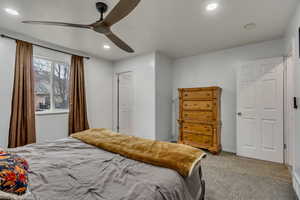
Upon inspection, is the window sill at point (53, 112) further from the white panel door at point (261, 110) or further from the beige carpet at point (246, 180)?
the white panel door at point (261, 110)

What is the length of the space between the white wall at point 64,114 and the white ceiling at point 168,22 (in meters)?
0.41

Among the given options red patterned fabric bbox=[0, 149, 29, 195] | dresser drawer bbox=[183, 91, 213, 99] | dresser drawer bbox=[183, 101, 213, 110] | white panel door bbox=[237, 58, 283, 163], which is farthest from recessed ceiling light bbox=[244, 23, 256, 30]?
red patterned fabric bbox=[0, 149, 29, 195]

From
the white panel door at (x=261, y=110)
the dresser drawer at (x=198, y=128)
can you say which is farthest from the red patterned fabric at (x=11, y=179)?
the white panel door at (x=261, y=110)

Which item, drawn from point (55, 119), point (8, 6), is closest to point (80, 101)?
point (55, 119)

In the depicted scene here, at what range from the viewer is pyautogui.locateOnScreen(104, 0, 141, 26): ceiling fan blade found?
1359 millimetres

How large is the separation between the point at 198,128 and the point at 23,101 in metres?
3.71

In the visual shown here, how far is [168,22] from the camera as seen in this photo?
248 cm

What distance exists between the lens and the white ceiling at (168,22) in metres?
2.02

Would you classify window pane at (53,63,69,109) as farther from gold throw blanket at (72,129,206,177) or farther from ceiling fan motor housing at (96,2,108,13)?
ceiling fan motor housing at (96,2,108,13)

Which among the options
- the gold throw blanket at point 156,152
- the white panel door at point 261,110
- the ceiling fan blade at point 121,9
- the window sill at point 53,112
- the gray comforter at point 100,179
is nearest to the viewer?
the gray comforter at point 100,179

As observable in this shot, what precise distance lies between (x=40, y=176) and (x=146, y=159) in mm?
827

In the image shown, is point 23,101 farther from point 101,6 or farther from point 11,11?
point 101,6

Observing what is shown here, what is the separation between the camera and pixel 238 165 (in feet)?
8.82

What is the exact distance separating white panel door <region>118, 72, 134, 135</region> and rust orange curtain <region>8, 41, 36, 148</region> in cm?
220
